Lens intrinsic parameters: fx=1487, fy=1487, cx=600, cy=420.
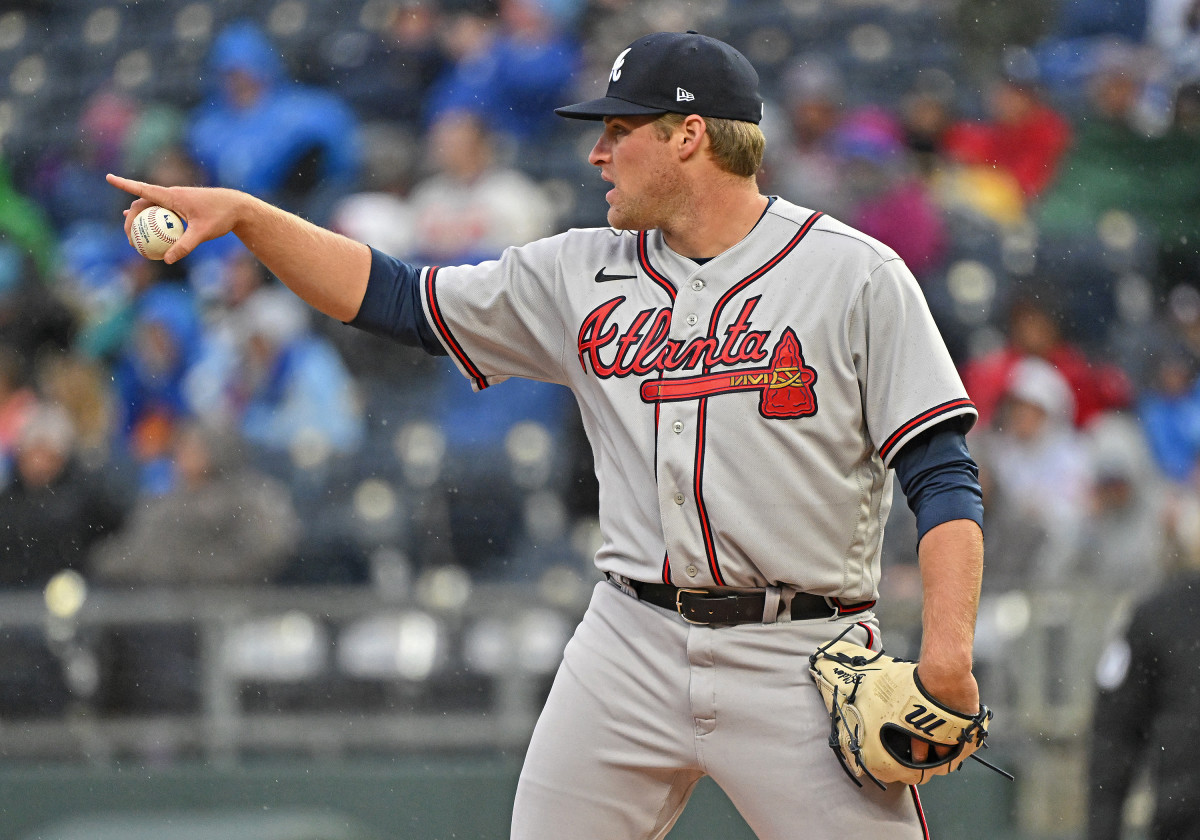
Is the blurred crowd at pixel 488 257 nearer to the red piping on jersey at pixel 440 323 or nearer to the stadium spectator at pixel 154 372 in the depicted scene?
the stadium spectator at pixel 154 372

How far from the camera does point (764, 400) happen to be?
6.62 feet

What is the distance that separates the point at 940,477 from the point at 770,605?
1.00ft

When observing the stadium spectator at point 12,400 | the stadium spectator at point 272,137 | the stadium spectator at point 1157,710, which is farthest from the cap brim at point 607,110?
the stadium spectator at point 272,137

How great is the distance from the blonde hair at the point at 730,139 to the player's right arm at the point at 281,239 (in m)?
0.50

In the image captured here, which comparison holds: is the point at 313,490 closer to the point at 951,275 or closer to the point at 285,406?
the point at 285,406

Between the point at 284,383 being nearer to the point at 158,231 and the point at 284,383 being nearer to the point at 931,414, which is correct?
the point at 158,231

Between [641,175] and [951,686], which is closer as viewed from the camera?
[951,686]

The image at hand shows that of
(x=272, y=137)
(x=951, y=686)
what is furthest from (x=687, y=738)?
(x=272, y=137)

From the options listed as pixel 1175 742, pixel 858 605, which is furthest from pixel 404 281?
pixel 1175 742

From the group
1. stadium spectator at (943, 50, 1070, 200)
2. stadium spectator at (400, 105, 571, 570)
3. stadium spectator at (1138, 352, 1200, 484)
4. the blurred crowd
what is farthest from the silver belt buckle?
stadium spectator at (943, 50, 1070, 200)

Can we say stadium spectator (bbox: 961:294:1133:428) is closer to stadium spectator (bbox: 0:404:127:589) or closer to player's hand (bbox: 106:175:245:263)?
stadium spectator (bbox: 0:404:127:589)

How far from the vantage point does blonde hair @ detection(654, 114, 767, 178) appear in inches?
82.5

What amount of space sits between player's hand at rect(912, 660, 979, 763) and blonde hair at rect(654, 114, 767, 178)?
753 millimetres

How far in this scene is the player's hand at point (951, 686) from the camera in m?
1.85
